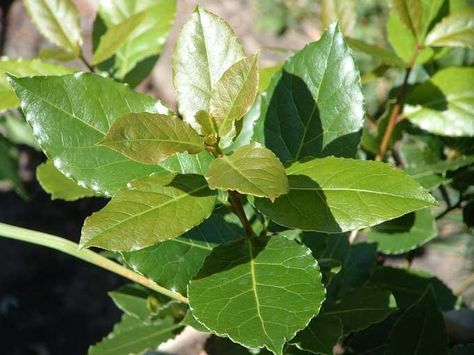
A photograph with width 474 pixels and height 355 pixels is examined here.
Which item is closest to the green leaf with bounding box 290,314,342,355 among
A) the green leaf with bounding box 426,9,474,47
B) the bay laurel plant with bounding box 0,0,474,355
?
the bay laurel plant with bounding box 0,0,474,355

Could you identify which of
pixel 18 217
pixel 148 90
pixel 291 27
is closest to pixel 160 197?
pixel 18 217

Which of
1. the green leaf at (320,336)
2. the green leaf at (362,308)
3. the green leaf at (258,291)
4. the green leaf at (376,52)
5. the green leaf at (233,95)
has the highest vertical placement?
the green leaf at (233,95)

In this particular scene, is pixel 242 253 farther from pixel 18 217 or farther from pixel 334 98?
pixel 18 217

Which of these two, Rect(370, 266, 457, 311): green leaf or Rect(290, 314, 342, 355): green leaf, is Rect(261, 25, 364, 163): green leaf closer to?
Rect(290, 314, 342, 355): green leaf

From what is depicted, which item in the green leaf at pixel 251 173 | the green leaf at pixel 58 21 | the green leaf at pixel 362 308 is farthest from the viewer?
the green leaf at pixel 58 21

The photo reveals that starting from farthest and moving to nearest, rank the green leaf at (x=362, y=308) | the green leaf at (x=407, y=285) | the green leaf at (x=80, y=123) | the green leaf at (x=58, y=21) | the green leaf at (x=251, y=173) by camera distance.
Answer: the green leaf at (x=407, y=285) → the green leaf at (x=58, y=21) → the green leaf at (x=362, y=308) → the green leaf at (x=80, y=123) → the green leaf at (x=251, y=173)

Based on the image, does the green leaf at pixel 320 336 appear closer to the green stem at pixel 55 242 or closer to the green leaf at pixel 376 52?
the green stem at pixel 55 242

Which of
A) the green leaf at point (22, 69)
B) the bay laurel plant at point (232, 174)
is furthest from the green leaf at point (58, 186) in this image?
the green leaf at point (22, 69)

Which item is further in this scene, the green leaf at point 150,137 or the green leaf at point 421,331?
the green leaf at point 421,331
